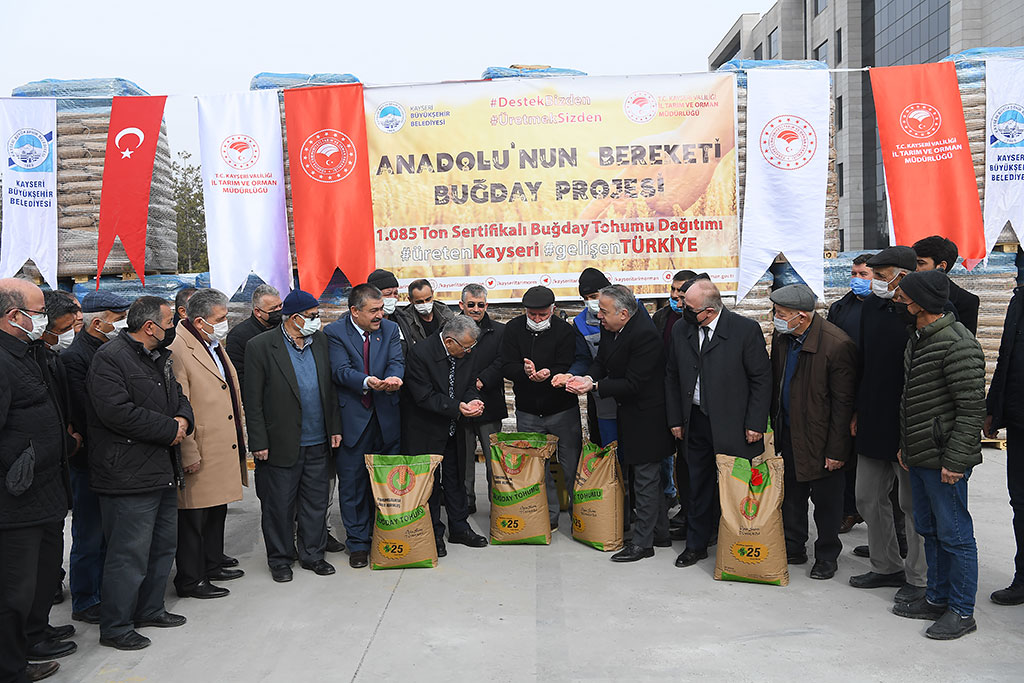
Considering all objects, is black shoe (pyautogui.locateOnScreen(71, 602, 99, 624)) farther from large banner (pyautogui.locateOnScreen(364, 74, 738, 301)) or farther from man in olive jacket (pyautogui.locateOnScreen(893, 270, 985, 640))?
large banner (pyautogui.locateOnScreen(364, 74, 738, 301))

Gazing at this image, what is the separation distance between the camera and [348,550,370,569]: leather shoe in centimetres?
560

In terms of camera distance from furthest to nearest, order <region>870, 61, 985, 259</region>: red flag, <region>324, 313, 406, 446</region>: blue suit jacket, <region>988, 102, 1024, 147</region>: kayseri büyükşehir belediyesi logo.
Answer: <region>988, 102, 1024, 147</region>: kayseri büyükşehir belediyesi logo
<region>870, 61, 985, 259</region>: red flag
<region>324, 313, 406, 446</region>: blue suit jacket

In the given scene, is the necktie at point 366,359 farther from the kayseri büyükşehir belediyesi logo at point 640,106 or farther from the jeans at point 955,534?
the kayseri büyükşehir belediyesi logo at point 640,106

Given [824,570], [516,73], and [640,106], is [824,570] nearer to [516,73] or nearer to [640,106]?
[640,106]

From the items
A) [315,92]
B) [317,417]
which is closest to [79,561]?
[317,417]

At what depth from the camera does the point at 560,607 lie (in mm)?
4785

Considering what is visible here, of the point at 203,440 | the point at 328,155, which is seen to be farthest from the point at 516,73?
the point at 203,440

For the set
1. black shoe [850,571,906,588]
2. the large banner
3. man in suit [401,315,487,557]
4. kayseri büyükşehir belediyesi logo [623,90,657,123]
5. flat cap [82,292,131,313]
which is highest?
kayseri büyükşehir belediyesi logo [623,90,657,123]

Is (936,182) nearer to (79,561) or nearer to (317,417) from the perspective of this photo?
(317,417)

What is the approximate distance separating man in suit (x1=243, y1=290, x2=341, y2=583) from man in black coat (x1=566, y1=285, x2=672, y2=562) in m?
1.67

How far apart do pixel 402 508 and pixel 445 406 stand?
0.72 m

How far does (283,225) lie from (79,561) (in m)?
4.52

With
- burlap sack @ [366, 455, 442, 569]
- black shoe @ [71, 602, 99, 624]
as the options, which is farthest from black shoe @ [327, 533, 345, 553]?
black shoe @ [71, 602, 99, 624]

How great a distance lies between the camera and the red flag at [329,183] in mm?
8555
